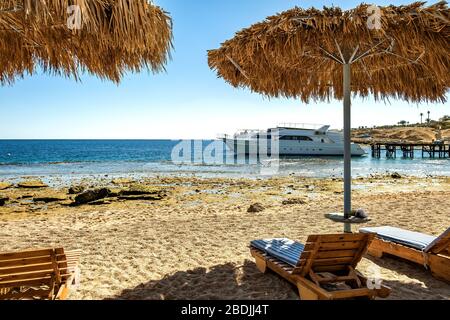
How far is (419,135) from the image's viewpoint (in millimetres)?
Result: 67938

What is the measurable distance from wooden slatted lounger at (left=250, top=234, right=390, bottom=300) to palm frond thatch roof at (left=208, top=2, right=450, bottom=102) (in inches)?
86.9

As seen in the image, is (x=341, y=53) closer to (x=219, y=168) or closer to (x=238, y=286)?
(x=238, y=286)

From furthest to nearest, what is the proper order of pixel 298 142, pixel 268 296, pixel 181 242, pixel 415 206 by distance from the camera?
pixel 298 142
pixel 415 206
pixel 181 242
pixel 268 296

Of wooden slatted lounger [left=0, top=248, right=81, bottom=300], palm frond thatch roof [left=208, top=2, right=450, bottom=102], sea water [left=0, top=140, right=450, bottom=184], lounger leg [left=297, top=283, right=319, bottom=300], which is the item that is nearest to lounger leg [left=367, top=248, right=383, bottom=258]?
lounger leg [left=297, top=283, right=319, bottom=300]

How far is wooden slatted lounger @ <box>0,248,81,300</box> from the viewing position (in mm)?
3082

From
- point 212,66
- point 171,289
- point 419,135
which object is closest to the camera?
point 171,289

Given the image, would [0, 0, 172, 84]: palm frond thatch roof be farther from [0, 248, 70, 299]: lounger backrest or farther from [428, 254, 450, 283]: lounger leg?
[428, 254, 450, 283]: lounger leg

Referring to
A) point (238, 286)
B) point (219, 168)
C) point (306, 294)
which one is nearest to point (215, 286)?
point (238, 286)

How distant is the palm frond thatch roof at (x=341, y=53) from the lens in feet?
12.0

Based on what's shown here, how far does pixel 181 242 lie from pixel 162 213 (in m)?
3.67

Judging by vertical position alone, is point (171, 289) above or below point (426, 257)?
below
